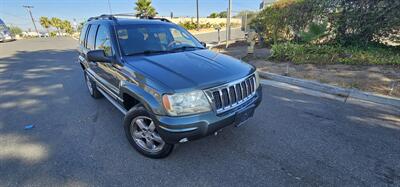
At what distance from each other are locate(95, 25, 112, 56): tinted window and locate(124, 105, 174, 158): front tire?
41.7 inches

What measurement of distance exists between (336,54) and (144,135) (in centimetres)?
694

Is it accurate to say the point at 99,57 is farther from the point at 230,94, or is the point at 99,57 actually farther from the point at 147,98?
the point at 230,94

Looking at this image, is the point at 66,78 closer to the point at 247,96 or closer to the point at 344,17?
the point at 247,96

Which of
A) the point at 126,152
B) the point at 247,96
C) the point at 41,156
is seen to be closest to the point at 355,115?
the point at 247,96

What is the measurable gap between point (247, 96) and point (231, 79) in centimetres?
39

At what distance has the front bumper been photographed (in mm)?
2186

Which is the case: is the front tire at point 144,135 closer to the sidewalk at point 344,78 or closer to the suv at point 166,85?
the suv at point 166,85

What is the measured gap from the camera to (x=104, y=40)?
11.3 feet

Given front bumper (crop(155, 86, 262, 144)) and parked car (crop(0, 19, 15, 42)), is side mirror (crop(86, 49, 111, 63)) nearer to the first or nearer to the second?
front bumper (crop(155, 86, 262, 144))

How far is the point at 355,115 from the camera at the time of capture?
3.86 metres

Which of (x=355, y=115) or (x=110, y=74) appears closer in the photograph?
(x=110, y=74)

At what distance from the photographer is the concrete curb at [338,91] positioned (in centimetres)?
437

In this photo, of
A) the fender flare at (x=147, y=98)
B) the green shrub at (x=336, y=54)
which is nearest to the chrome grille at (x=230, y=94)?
the fender flare at (x=147, y=98)

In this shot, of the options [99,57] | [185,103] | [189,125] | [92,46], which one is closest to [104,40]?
[99,57]
